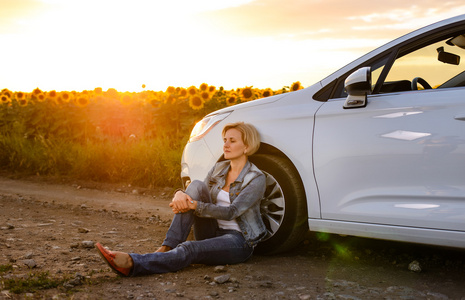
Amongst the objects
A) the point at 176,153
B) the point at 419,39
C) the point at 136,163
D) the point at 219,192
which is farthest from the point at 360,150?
the point at 136,163

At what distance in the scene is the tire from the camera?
4.22 metres

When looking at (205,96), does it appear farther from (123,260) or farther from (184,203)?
(123,260)

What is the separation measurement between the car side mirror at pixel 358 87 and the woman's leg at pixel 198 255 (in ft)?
4.22

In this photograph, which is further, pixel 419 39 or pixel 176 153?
pixel 176 153

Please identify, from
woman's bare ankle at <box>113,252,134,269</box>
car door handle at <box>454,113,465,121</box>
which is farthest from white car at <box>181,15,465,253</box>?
woman's bare ankle at <box>113,252,134,269</box>

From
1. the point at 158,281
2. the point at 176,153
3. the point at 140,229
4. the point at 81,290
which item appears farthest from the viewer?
the point at 176,153

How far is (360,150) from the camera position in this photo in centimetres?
386

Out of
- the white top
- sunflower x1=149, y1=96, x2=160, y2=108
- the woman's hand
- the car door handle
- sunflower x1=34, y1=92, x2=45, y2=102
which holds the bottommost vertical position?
the white top

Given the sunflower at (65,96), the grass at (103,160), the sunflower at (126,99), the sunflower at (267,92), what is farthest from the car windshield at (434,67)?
the sunflower at (65,96)

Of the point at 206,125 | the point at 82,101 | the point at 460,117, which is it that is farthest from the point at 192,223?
the point at 82,101

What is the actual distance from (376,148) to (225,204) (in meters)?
1.28

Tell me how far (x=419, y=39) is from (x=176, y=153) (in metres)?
4.86

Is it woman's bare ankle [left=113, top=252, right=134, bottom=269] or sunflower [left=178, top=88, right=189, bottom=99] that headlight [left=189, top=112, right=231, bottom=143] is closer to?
woman's bare ankle [left=113, top=252, right=134, bottom=269]

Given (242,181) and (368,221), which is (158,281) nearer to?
(242,181)
